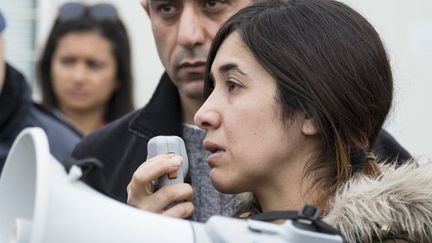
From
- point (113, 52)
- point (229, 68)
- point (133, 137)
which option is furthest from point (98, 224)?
point (113, 52)

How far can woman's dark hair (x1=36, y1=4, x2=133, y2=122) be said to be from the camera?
233 inches

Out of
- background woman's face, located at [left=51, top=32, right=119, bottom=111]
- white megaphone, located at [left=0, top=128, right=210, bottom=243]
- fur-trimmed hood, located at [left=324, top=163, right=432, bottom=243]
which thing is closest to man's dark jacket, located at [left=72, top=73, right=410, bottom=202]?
fur-trimmed hood, located at [left=324, top=163, right=432, bottom=243]

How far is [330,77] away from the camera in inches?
119

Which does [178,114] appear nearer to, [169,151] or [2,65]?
[169,151]

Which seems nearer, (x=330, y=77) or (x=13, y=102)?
(x=330, y=77)

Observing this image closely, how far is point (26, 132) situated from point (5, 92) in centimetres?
247

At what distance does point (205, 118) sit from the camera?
3045 mm

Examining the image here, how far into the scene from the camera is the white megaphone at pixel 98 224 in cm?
230

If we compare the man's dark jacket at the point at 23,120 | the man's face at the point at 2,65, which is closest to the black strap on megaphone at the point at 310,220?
the man's dark jacket at the point at 23,120

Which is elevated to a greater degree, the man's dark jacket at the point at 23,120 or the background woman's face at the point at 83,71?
the man's dark jacket at the point at 23,120

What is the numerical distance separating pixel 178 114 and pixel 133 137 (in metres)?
0.18

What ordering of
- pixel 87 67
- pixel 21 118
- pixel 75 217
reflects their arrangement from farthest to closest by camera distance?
pixel 87 67 < pixel 21 118 < pixel 75 217

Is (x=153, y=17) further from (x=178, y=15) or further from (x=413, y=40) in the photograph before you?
(x=413, y=40)

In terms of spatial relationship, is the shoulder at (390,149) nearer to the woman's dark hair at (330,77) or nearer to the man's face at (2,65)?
the woman's dark hair at (330,77)
